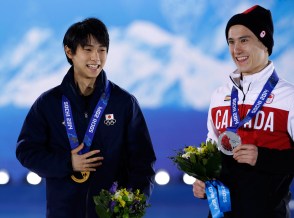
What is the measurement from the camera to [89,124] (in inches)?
125

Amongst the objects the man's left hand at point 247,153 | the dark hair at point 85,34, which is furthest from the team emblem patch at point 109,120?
the man's left hand at point 247,153

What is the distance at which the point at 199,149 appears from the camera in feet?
9.37

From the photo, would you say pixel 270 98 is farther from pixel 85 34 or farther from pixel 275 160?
pixel 85 34

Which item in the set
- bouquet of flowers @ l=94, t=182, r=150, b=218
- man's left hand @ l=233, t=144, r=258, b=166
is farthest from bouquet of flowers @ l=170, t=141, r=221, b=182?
bouquet of flowers @ l=94, t=182, r=150, b=218

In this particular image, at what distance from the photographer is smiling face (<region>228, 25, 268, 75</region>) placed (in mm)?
2898

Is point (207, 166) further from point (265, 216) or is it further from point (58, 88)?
point (58, 88)

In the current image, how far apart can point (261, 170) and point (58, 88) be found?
1.13m

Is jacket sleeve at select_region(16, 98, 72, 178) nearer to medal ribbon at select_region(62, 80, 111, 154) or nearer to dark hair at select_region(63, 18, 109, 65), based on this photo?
medal ribbon at select_region(62, 80, 111, 154)

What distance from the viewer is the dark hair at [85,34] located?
10.6 ft

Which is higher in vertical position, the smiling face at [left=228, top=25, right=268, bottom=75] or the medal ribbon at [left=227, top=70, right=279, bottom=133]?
the smiling face at [left=228, top=25, right=268, bottom=75]

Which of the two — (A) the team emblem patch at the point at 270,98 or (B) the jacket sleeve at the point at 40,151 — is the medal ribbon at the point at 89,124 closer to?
(B) the jacket sleeve at the point at 40,151

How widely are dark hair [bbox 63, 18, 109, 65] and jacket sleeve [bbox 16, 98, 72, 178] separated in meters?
0.35

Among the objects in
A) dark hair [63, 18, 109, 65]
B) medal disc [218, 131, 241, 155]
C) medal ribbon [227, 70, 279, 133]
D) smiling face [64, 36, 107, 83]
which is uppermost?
dark hair [63, 18, 109, 65]

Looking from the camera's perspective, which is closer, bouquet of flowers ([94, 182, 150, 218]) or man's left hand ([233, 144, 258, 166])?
man's left hand ([233, 144, 258, 166])
